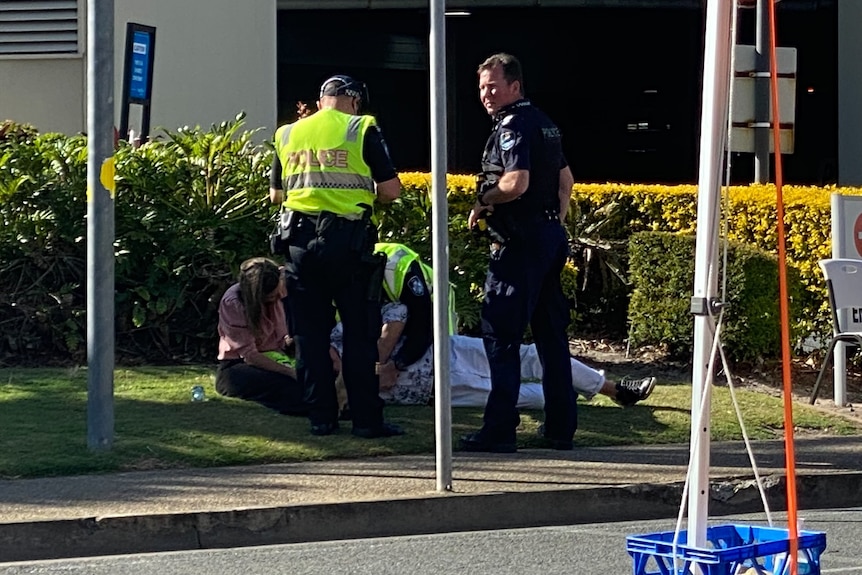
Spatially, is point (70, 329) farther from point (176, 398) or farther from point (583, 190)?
point (583, 190)

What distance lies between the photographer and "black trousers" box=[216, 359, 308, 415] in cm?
827

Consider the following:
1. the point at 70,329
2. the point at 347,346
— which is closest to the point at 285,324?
the point at 347,346

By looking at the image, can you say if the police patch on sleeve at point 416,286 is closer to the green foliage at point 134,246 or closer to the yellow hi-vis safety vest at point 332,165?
the yellow hi-vis safety vest at point 332,165

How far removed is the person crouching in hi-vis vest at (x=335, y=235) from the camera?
7.27 m

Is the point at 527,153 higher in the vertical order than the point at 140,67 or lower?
lower

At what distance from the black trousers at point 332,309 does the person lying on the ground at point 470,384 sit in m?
0.84

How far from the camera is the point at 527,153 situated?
7.07 m

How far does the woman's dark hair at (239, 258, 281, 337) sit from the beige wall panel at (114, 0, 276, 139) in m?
7.10

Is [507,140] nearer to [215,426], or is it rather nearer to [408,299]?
[408,299]

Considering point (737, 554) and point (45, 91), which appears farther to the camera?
point (45, 91)

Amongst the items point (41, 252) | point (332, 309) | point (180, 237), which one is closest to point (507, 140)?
point (332, 309)

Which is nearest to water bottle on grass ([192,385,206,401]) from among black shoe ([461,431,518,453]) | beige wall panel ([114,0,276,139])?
black shoe ([461,431,518,453])

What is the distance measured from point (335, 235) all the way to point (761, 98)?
3.87 metres

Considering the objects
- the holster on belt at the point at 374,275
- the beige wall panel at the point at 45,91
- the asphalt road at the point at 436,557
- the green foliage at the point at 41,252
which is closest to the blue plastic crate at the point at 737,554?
the asphalt road at the point at 436,557
